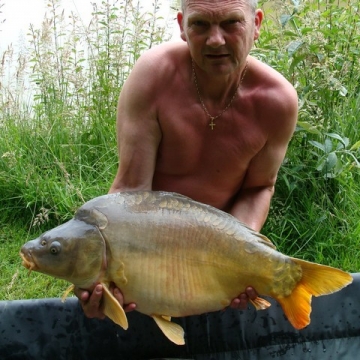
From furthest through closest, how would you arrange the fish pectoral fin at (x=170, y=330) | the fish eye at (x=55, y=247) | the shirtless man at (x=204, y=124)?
1. the shirtless man at (x=204, y=124)
2. the fish pectoral fin at (x=170, y=330)
3. the fish eye at (x=55, y=247)

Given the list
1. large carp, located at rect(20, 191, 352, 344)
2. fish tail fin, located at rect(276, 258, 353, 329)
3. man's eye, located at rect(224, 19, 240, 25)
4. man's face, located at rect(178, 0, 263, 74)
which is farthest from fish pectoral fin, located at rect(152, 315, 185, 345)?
man's eye, located at rect(224, 19, 240, 25)

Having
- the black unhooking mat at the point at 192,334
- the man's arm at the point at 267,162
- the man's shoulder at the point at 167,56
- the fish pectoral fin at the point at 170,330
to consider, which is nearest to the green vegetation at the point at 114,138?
the black unhooking mat at the point at 192,334

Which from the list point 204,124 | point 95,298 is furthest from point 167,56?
point 95,298

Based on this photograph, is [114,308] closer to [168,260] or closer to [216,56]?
[168,260]

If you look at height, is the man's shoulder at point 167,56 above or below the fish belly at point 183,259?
above

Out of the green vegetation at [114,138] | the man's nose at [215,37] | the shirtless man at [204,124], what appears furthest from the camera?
the green vegetation at [114,138]

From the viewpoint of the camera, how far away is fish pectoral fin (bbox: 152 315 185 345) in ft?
5.64

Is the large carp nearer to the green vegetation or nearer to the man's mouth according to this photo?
the man's mouth

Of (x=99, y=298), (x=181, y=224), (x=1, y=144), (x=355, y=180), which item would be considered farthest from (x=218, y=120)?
(x=1, y=144)

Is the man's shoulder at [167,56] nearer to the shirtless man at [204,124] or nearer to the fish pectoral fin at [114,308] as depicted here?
the shirtless man at [204,124]

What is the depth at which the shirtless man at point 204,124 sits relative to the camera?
6.83 ft

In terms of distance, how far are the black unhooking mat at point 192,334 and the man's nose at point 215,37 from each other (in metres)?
0.95

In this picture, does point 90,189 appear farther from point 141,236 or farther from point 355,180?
point 141,236

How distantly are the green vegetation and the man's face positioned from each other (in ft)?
2.85
